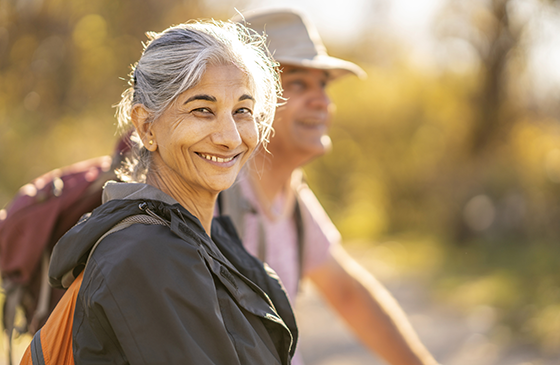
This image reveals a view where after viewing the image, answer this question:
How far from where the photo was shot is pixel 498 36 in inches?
389

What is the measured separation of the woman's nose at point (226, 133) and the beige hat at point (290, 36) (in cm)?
90

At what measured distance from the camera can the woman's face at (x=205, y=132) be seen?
1.47 metres

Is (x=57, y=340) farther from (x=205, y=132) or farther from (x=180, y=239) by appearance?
(x=205, y=132)

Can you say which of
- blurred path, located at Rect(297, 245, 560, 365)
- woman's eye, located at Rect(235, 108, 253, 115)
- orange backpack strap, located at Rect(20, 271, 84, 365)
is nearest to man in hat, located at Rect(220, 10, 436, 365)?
woman's eye, located at Rect(235, 108, 253, 115)

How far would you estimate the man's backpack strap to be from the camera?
50.7 inches

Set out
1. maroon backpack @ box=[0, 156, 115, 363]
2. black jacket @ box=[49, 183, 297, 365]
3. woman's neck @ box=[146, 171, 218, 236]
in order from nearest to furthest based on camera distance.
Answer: black jacket @ box=[49, 183, 297, 365], woman's neck @ box=[146, 171, 218, 236], maroon backpack @ box=[0, 156, 115, 363]

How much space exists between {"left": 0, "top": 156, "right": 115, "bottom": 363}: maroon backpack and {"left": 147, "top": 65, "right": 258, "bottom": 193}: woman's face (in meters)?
0.58

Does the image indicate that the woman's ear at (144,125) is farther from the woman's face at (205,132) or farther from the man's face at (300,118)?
the man's face at (300,118)

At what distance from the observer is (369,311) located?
240 cm

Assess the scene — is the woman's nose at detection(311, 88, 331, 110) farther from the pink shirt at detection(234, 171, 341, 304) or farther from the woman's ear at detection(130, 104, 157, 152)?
the woman's ear at detection(130, 104, 157, 152)

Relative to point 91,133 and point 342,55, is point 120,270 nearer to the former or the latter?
point 91,133

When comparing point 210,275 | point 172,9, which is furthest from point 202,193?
point 172,9

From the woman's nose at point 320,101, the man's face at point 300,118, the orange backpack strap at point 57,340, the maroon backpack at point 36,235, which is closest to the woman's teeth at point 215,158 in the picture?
the orange backpack strap at point 57,340

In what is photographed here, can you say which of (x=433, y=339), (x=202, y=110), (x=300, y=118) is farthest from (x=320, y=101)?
(x=433, y=339)
